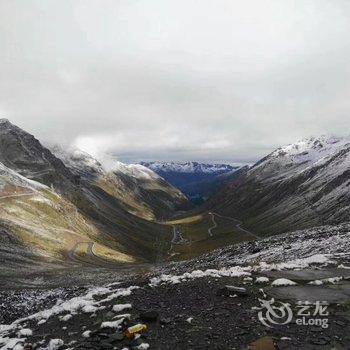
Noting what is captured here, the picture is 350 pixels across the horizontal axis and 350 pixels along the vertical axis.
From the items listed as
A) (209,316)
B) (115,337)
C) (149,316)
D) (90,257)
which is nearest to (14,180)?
(90,257)

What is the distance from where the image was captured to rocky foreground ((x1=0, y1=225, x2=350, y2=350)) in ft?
55.7

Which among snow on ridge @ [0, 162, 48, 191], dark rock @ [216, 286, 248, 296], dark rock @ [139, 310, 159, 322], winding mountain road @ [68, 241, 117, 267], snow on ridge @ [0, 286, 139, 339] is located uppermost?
snow on ridge @ [0, 162, 48, 191]

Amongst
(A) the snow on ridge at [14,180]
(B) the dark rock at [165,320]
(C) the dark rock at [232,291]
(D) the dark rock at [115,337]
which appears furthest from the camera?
(A) the snow on ridge at [14,180]

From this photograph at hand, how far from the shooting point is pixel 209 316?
64.3 feet

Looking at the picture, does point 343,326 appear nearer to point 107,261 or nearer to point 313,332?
point 313,332

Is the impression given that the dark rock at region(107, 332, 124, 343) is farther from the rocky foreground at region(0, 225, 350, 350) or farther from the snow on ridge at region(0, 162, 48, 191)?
the snow on ridge at region(0, 162, 48, 191)

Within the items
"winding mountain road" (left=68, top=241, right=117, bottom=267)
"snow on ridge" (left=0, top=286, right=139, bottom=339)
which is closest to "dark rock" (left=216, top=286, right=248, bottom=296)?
"snow on ridge" (left=0, top=286, right=139, bottom=339)

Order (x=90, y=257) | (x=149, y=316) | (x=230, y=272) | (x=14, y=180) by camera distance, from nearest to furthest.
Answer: (x=149, y=316) < (x=230, y=272) < (x=90, y=257) < (x=14, y=180)

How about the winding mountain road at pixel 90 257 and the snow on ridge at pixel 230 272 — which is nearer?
the snow on ridge at pixel 230 272

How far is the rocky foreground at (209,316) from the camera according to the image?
1697 centimetres

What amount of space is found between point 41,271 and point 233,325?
222ft

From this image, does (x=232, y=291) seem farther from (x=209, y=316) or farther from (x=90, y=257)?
(x=90, y=257)

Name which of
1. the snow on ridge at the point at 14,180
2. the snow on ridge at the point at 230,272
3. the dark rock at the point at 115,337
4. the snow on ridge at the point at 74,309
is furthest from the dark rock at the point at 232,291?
the snow on ridge at the point at 14,180

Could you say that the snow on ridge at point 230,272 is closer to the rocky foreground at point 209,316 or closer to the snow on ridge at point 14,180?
the rocky foreground at point 209,316
